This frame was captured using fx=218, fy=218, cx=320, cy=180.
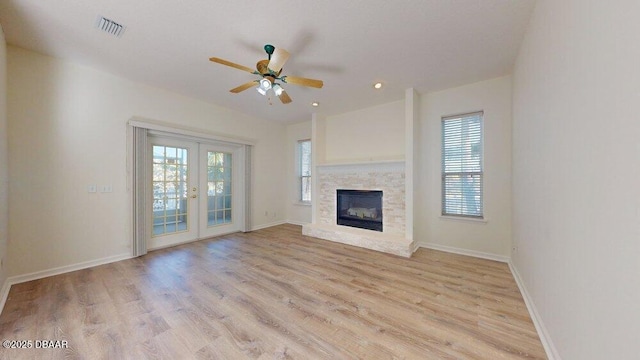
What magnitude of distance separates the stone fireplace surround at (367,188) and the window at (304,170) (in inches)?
33.3

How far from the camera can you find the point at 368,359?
153cm

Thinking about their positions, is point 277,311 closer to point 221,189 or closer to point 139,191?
point 139,191

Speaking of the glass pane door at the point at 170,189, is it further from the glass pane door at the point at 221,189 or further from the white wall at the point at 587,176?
the white wall at the point at 587,176

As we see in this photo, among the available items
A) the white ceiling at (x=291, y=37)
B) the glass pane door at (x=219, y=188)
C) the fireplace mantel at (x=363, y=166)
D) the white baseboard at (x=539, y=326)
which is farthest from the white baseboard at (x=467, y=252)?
the glass pane door at (x=219, y=188)

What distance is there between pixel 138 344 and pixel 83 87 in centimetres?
350

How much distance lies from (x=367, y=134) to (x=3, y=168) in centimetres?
512

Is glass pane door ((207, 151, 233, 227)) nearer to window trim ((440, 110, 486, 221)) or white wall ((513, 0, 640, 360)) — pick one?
window trim ((440, 110, 486, 221))

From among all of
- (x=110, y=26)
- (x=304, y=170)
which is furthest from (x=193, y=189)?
(x=110, y=26)

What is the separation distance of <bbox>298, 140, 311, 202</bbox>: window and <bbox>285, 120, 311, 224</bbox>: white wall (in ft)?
0.29

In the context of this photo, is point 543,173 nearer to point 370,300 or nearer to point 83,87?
point 370,300

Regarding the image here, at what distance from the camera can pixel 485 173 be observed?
3.49 metres

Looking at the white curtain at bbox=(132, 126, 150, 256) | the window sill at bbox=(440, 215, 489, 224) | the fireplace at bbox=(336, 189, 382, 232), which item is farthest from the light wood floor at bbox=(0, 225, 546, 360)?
the fireplace at bbox=(336, 189, 382, 232)

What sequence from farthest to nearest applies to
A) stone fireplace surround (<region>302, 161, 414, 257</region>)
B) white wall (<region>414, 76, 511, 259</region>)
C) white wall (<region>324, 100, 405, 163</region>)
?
white wall (<region>324, 100, 405, 163</region>)
stone fireplace surround (<region>302, 161, 414, 257</region>)
white wall (<region>414, 76, 511, 259</region>)

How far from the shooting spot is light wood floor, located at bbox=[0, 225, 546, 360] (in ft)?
5.32
